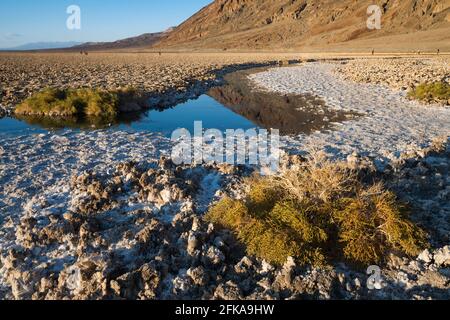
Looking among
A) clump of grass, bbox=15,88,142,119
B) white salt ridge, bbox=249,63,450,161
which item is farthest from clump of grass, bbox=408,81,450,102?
clump of grass, bbox=15,88,142,119

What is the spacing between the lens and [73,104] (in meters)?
14.5

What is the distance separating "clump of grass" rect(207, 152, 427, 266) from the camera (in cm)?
529

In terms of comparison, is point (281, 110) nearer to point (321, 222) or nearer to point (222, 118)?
point (222, 118)

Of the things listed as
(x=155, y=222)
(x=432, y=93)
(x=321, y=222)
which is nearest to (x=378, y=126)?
(x=432, y=93)

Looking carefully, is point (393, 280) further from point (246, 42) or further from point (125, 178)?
point (246, 42)

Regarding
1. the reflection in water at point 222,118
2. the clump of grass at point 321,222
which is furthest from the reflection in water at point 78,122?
the clump of grass at point 321,222

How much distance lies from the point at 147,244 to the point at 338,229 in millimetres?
2567

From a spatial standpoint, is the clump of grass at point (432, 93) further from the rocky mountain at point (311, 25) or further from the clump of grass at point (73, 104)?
the rocky mountain at point (311, 25)

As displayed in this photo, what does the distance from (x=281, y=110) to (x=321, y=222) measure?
10.1m

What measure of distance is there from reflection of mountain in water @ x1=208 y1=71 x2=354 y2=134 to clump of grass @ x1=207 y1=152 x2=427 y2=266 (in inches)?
221

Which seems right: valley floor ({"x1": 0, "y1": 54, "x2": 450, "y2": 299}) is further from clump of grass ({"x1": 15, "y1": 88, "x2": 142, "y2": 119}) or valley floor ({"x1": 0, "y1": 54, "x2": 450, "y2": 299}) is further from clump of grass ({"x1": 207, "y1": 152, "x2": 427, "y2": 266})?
clump of grass ({"x1": 15, "y1": 88, "x2": 142, "y2": 119})
